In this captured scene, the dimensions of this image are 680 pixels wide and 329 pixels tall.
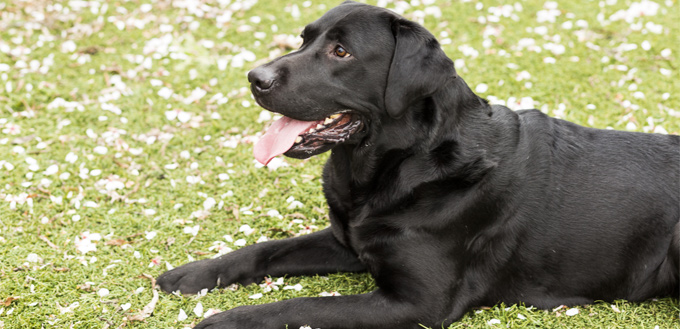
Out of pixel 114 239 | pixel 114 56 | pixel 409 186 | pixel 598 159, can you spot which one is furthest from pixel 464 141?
pixel 114 56

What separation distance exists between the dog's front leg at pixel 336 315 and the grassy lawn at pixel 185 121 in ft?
1.27

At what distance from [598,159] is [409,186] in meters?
1.05

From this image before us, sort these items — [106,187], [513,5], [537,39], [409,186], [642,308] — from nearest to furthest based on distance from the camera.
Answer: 1. [409,186]
2. [642,308]
3. [106,187]
4. [537,39]
5. [513,5]

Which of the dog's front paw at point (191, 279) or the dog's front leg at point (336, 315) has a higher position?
the dog's front leg at point (336, 315)

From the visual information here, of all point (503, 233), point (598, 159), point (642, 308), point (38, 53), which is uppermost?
point (598, 159)

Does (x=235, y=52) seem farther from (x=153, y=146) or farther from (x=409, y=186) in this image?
(x=409, y=186)

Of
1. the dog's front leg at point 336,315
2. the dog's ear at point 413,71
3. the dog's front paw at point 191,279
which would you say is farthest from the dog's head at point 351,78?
the dog's front paw at point 191,279

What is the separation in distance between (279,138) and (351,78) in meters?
0.51

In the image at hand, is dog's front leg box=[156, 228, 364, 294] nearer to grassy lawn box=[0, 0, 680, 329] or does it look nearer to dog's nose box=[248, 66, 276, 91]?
grassy lawn box=[0, 0, 680, 329]

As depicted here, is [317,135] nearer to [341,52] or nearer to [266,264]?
[341,52]

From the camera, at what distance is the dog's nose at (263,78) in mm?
3182

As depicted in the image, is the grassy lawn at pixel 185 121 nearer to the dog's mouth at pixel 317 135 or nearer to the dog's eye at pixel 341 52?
the dog's mouth at pixel 317 135

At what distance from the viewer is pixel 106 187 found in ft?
15.7

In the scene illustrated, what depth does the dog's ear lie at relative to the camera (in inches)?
121
